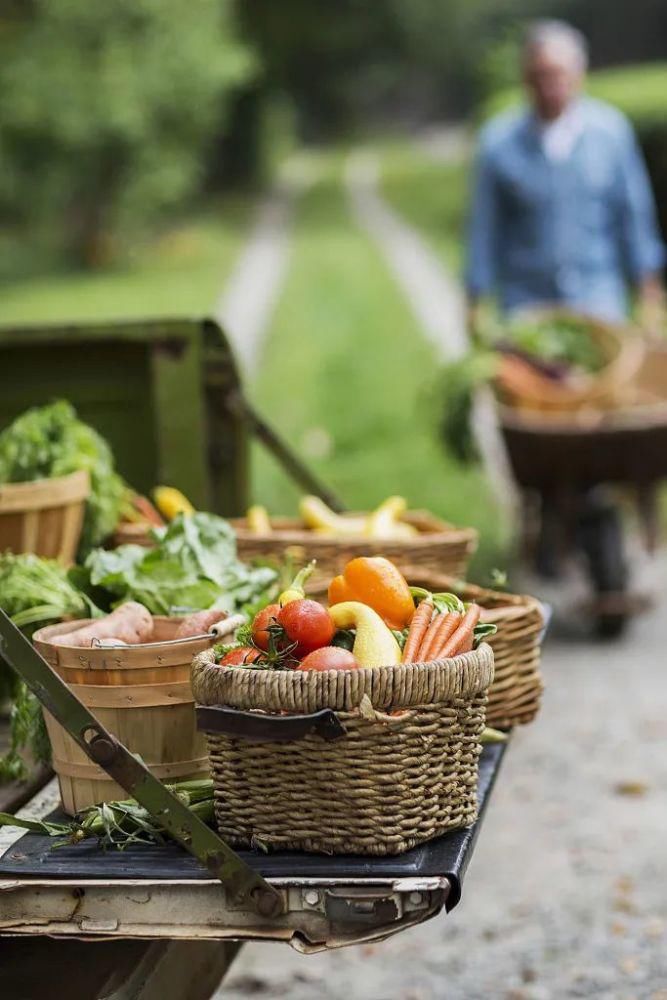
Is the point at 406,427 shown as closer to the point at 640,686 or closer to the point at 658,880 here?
the point at 640,686

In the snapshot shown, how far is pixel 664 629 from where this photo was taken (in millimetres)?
8094

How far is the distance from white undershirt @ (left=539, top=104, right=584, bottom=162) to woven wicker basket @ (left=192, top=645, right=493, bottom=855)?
19.3ft

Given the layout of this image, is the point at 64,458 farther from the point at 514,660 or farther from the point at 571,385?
the point at 571,385

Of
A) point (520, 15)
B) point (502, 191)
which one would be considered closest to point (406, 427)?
point (502, 191)

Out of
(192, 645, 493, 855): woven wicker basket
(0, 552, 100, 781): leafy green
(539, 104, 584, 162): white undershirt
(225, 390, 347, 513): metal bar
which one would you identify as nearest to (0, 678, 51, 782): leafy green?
(0, 552, 100, 781): leafy green

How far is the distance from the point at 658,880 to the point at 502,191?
4413mm

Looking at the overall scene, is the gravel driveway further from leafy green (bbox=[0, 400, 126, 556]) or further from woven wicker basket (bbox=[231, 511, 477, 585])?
leafy green (bbox=[0, 400, 126, 556])

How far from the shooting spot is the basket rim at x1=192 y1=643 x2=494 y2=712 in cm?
284

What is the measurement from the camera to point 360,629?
3.09 meters

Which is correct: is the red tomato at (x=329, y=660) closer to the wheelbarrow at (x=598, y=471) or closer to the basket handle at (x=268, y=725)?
the basket handle at (x=268, y=725)

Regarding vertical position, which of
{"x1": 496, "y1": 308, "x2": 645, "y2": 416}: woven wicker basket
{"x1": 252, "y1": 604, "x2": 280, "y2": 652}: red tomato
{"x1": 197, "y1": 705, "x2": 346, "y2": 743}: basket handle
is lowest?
{"x1": 496, "y1": 308, "x2": 645, "y2": 416}: woven wicker basket

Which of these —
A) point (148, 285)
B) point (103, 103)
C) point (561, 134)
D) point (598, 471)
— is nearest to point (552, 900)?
point (598, 471)

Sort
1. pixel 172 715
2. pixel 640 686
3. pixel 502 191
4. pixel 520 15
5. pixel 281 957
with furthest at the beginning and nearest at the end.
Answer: pixel 520 15 → pixel 502 191 → pixel 640 686 → pixel 281 957 → pixel 172 715

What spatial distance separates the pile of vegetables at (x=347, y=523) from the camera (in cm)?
471
